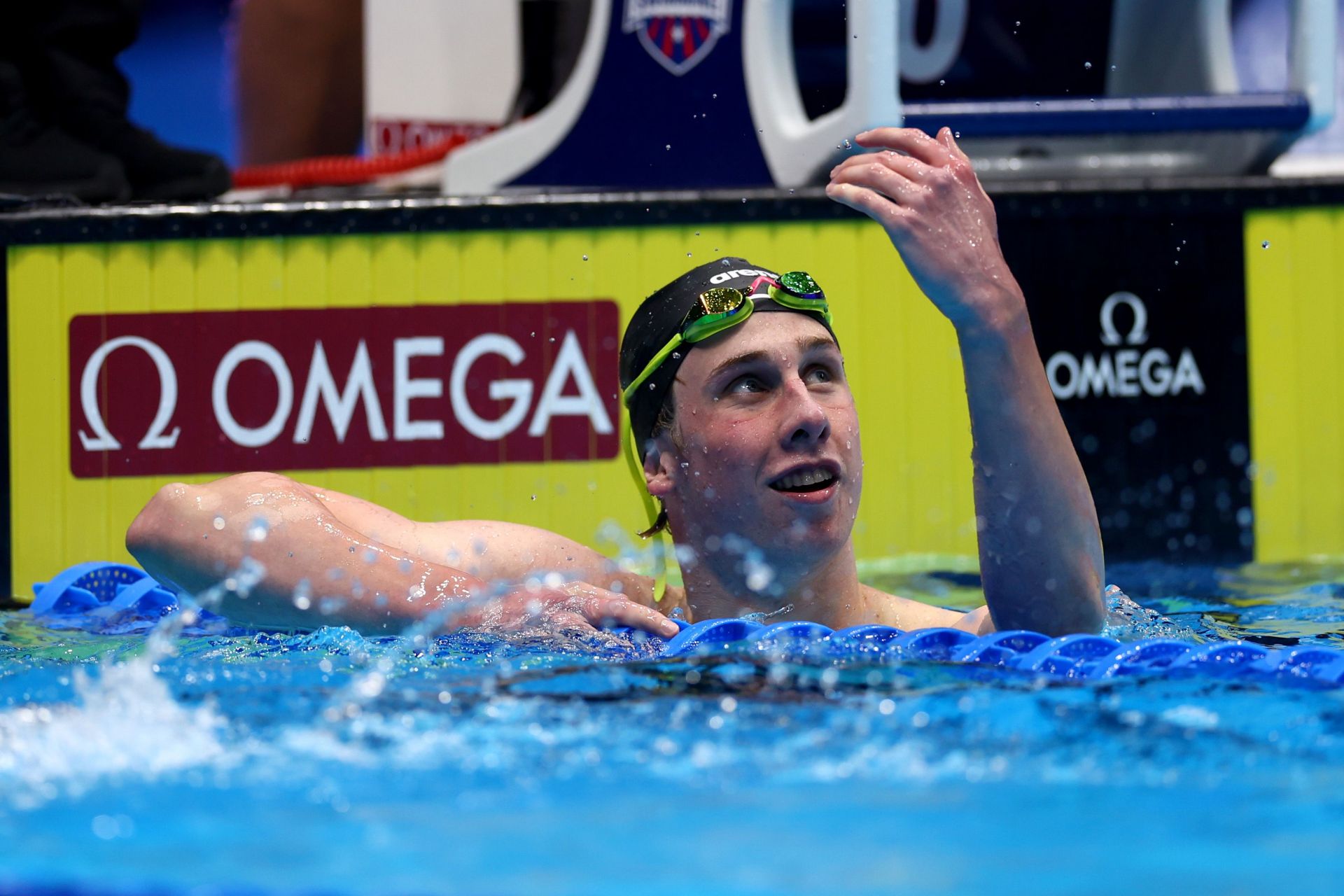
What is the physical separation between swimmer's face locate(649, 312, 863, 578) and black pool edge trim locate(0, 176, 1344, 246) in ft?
5.22

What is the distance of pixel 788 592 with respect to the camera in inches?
117

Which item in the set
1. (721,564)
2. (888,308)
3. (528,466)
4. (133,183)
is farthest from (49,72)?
(721,564)

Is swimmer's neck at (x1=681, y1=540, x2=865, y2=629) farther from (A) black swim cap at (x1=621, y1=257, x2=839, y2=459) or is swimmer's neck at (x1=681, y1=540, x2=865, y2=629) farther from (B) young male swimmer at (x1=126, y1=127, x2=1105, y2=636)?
(A) black swim cap at (x1=621, y1=257, x2=839, y2=459)

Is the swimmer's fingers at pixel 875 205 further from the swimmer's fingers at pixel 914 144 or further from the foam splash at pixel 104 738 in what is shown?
the foam splash at pixel 104 738

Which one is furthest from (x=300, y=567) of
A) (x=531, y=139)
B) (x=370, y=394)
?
(x=531, y=139)

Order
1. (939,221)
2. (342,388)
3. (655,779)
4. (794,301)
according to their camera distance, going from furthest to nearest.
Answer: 1. (342,388)
2. (794,301)
3. (939,221)
4. (655,779)

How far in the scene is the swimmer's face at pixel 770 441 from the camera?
109 inches

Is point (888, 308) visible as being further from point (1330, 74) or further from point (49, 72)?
point (49, 72)

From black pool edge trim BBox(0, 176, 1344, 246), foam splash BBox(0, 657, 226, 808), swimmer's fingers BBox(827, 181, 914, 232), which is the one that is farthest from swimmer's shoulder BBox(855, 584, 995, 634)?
black pool edge trim BBox(0, 176, 1344, 246)

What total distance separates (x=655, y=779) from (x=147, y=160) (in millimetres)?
3720

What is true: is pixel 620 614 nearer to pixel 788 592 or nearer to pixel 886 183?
pixel 788 592

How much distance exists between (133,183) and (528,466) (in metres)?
1.61

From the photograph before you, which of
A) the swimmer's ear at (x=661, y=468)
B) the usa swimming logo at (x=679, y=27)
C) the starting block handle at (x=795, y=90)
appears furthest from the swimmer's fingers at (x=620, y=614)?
the usa swimming logo at (x=679, y=27)

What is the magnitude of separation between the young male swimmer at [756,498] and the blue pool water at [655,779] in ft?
0.79
